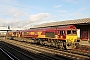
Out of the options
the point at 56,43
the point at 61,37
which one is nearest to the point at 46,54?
the point at 61,37

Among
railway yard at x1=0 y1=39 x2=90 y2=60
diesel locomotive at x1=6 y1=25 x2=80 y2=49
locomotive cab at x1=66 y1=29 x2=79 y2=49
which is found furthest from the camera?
diesel locomotive at x1=6 y1=25 x2=80 y2=49

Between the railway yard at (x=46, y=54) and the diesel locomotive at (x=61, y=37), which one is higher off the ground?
the diesel locomotive at (x=61, y=37)

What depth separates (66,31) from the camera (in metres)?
23.2

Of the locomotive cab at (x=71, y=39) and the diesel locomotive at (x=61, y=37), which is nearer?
the locomotive cab at (x=71, y=39)

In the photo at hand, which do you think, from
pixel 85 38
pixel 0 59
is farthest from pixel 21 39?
pixel 0 59

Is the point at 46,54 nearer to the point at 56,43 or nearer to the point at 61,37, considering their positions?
the point at 61,37

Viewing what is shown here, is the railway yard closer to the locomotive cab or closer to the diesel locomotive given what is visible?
the locomotive cab

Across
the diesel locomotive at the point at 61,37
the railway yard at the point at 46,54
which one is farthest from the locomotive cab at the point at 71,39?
the railway yard at the point at 46,54

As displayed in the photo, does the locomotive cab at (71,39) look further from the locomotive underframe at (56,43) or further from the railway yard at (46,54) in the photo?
the railway yard at (46,54)

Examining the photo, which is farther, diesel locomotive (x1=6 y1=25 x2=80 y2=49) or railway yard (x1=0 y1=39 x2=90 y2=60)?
diesel locomotive (x1=6 y1=25 x2=80 y2=49)

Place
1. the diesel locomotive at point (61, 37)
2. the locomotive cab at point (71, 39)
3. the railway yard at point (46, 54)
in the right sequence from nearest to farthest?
the railway yard at point (46, 54) < the locomotive cab at point (71, 39) < the diesel locomotive at point (61, 37)

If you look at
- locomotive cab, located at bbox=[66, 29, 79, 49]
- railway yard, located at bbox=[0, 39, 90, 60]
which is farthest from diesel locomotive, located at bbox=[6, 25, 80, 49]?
railway yard, located at bbox=[0, 39, 90, 60]

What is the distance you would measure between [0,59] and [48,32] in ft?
41.9

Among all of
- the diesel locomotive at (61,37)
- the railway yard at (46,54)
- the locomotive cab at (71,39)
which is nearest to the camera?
the railway yard at (46,54)
